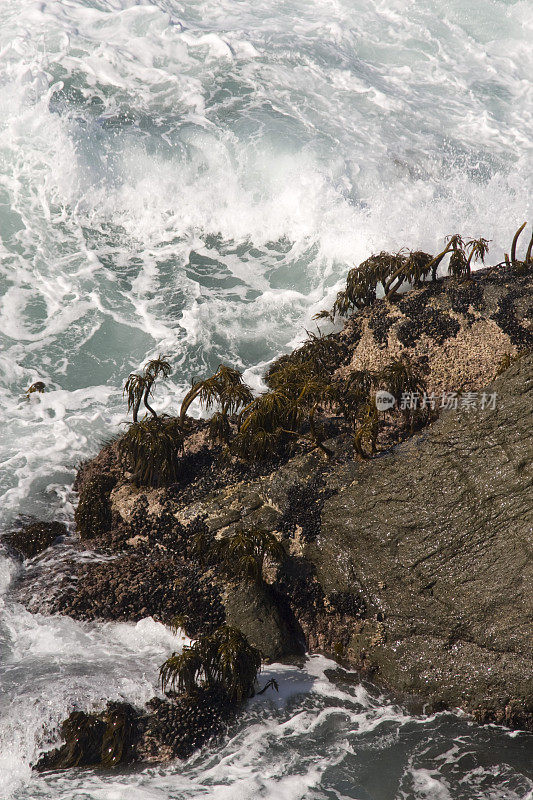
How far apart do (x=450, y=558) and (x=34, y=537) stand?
6.69m

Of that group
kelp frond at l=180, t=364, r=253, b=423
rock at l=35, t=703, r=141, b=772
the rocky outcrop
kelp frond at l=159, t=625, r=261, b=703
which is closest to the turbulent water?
rock at l=35, t=703, r=141, b=772

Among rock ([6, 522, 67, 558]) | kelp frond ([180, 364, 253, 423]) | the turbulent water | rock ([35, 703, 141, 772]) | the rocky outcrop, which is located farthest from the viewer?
kelp frond ([180, 364, 253, 423])

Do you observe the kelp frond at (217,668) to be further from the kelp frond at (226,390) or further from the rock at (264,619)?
the kelp frond at (226,390)

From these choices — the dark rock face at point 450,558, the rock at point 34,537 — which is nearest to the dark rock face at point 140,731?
the dark rock face at point 450,558

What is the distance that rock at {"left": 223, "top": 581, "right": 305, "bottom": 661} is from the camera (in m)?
8.18

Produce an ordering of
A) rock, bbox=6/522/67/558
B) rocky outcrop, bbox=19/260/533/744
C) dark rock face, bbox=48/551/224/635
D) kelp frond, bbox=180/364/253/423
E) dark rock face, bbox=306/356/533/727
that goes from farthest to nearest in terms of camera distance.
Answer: kelp frond, bbox=180/364/253/423 → rock, bbox=6/522/67/558 → dark rock face, bbox=48/551/224/635 → rocky outcrop, bbox=19/260/533/744 → dark rock face, bbox=306/356/533/727

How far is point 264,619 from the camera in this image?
8273 mm

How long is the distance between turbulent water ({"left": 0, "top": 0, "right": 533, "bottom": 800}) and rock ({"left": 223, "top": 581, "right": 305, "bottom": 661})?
1.40ft

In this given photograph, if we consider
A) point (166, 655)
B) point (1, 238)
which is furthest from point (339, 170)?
point (166, 655)

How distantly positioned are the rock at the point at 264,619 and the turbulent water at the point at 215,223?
0.43 meters

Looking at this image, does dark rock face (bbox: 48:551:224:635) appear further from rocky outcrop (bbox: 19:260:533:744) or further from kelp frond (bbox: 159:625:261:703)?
kelp frond (bbox: 159:625:261:703)

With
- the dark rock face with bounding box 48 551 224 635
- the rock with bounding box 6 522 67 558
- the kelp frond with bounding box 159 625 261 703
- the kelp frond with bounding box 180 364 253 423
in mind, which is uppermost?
the kelp frond with bounding box 180 364 253 423

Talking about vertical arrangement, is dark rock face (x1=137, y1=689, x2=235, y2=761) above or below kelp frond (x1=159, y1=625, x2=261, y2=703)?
below

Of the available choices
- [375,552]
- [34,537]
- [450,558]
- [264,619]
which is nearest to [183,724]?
[264,619]
